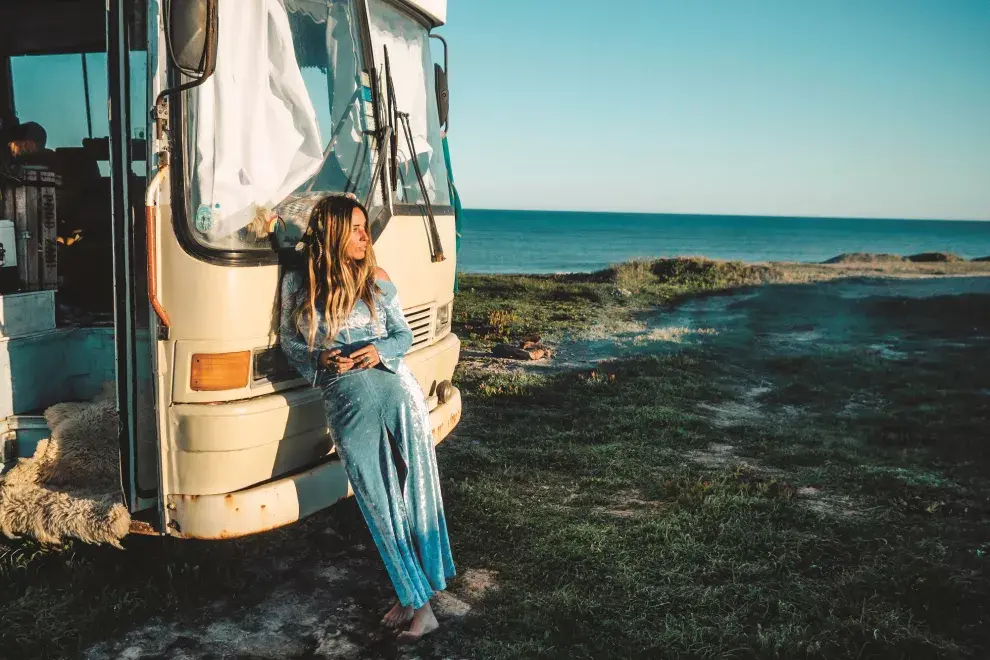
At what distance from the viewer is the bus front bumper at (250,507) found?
3627mm

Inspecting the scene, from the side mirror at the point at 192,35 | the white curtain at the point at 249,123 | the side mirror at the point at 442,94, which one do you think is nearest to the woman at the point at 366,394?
the white curtain at the point at 249,123

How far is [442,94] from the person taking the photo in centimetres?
559

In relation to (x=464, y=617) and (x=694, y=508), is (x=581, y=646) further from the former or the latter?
(x=694, y=508)

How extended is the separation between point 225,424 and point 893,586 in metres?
3.69

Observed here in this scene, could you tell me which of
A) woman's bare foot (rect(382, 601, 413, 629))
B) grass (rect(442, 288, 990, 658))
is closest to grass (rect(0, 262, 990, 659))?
grass (rect(442, 288, 990, 658))

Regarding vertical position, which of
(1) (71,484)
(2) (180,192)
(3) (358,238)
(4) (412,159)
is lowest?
(1) (71,484)

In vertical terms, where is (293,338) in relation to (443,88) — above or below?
below

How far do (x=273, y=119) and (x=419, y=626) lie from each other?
8.42ft

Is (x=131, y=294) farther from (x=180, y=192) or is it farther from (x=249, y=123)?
(x=249, y=123)

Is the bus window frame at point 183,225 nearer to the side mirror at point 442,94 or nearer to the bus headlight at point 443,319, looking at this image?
the bus headlight at point 443,319

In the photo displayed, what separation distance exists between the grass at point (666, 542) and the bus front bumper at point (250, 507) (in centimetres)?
65

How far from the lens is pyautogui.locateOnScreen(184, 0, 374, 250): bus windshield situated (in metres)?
3.57

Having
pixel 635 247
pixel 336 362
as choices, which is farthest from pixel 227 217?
pixel 635 247

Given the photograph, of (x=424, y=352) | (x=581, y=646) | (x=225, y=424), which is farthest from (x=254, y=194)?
(x=581, y=646)
